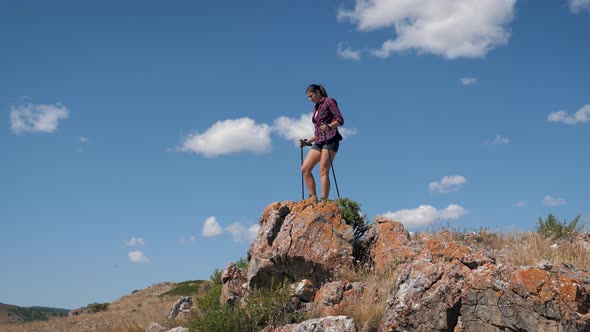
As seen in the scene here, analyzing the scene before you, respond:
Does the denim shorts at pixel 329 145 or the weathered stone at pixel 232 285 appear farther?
the denim shorts at pixel 329 145

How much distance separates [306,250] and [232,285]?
2.14m

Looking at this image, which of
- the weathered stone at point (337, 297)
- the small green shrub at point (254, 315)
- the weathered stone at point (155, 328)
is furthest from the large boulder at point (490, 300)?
the weathered stone at point (155, 328)

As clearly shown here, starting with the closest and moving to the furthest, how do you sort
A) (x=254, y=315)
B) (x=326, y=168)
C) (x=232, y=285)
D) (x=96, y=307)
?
(x=254, y=315), (x=232, y=285), (x=326, y=168), (x=96, y=307)

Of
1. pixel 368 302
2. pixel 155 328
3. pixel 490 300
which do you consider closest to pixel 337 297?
pixel 368 302

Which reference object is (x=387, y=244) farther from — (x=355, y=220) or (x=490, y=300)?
(x=490, y=300)

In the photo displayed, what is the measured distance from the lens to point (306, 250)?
11820 millimetres

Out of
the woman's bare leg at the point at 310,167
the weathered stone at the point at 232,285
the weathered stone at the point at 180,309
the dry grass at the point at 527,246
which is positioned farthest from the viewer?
the weathered stone at the point at 180,309

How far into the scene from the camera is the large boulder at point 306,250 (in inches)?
461

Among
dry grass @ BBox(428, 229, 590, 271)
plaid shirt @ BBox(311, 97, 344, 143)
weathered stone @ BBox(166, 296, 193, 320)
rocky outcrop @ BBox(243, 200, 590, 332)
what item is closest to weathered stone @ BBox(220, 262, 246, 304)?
rocky outcrop @ BBox(243, 200, 590, 332)

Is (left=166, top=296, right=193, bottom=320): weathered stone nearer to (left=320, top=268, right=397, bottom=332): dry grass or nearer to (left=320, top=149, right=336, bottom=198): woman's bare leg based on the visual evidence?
(left=320, top=149, right=336, bottom=198): woman's bare leg

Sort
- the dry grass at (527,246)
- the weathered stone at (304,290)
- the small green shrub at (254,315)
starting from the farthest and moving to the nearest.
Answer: the dry grass at (527,246), the weathered stone at (304,290), the small green shrub at (254,315)

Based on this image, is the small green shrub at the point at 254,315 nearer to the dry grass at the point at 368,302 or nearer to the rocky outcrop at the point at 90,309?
the dry grass at the point at 368,302

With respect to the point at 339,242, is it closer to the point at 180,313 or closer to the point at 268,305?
the point at 268,305

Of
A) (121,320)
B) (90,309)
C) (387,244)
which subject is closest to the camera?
(387,244)
